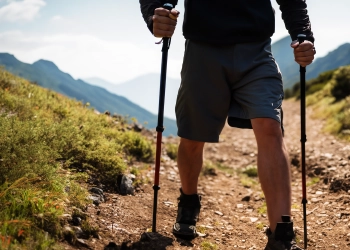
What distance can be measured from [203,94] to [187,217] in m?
1.43

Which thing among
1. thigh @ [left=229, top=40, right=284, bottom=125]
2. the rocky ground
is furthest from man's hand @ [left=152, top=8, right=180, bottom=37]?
the rocky ground

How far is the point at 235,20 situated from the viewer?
4012mm

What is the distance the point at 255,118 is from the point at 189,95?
760mm

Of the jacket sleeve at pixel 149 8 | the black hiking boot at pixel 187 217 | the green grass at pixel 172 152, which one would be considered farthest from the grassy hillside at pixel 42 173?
the green grass at pixel 172 152

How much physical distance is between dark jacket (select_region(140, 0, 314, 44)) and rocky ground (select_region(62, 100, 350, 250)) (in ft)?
6.87

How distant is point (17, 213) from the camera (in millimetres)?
3561

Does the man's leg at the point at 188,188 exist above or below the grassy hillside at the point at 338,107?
below

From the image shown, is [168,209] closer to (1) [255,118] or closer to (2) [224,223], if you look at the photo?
(2) [224,223]

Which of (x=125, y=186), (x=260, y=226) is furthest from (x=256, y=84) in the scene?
(x=125, y=186)

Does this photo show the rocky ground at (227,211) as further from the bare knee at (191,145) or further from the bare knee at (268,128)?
the bare knee at (268,128)

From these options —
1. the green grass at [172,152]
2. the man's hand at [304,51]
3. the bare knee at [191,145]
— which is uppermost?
the man's hand at [304,51]

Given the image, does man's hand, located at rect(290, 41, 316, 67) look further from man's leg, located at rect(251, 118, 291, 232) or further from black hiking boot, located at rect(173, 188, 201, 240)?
black hiking boot, located at rect(173, 188, 201, 240)

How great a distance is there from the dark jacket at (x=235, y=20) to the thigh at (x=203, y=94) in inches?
6.0

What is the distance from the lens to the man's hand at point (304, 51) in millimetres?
4215
